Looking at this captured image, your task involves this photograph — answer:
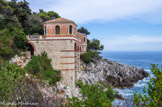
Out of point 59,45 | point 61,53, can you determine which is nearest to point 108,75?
point 61,53

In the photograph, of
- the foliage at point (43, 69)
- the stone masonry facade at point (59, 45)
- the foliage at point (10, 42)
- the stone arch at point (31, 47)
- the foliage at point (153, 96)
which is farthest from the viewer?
the stone arch at point (31, 47)

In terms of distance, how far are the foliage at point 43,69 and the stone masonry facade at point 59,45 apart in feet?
2.41

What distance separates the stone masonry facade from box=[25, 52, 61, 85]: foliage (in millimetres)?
734

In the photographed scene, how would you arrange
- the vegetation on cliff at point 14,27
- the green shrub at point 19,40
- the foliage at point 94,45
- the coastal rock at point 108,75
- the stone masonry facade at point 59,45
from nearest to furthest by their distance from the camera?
the vegetation on cliff at point 14,27
the green shrub at point 19,40
the stone masonry facade at point 59,45
the coastal rock at point 108,75
the foliage at point 94,45

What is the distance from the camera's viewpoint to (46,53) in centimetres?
1966

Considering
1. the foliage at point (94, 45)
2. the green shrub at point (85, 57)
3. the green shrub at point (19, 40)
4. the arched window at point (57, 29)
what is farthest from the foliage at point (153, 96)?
the foliage at point (94, 45)

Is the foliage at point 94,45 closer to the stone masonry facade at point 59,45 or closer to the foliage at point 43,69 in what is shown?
the stone masonry facade at point 59,45

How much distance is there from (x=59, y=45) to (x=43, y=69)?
4.02m

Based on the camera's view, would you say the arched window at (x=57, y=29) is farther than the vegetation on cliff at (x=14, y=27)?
Yes

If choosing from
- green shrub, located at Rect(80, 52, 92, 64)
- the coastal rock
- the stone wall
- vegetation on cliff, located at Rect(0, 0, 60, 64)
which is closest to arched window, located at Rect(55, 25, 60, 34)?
the stone wall

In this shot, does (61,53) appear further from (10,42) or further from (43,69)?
(10,42)

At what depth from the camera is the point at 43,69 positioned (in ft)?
60.6

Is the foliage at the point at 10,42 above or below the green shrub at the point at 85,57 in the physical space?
above

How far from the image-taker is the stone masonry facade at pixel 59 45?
19234mm
